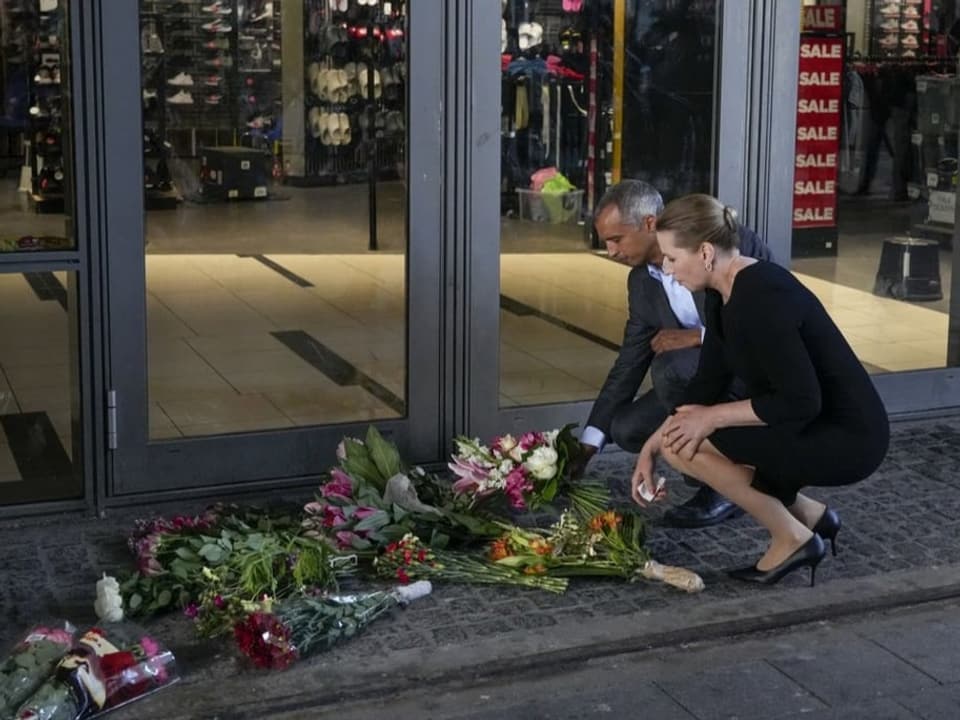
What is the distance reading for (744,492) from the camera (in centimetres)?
523

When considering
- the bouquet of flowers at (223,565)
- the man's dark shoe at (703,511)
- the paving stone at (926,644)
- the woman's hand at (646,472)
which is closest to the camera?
the paving stone at (926,644)

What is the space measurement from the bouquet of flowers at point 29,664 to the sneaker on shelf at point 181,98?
6.88 feet

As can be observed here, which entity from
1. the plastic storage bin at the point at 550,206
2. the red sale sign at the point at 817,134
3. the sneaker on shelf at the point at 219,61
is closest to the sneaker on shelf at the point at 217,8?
the sneaker on shelf at the point at 219,61

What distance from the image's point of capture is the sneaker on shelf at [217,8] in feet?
19.3

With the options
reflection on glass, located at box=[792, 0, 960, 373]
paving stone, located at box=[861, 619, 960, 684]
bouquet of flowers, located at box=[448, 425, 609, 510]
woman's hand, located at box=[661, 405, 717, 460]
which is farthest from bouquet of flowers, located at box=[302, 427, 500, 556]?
reflection on glass, located at box=[792, 0, 960, 373]

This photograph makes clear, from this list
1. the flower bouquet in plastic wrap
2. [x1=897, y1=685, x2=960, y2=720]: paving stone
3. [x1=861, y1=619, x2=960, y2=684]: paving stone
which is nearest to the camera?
the flower bouquet in plastic wrap

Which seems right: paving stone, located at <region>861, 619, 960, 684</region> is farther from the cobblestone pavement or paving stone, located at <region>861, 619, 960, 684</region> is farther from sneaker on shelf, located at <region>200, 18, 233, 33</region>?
sneaker on shelf, located at <region>200, 18, 233, 33</region>

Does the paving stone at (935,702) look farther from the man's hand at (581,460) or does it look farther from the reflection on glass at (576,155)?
the reflection on glass at (576,155)

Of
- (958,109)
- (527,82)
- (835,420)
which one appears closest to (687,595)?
(835,420)

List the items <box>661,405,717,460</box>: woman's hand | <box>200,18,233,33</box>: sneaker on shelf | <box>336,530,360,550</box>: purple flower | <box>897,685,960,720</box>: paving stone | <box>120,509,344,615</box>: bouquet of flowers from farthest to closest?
<box>200,18,233,33</box>: sneaker on shelf < <box>336,530,360,550</box>: purple flower < <box>661,405,717,460</box>: woman's hand < <box>120,509,344,615</box>: bouquet of flowers < <box>897,685,960,720</box>: paving stone

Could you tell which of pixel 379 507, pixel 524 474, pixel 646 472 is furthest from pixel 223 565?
pixel 646 472

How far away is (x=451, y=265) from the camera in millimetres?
6492

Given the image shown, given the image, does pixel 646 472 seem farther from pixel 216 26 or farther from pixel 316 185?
pixel 216 26

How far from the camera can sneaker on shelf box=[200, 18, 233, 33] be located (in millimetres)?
5887
